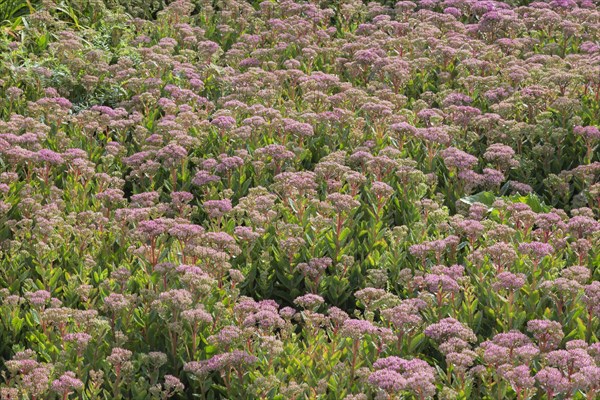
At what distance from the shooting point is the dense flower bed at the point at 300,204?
5.99m

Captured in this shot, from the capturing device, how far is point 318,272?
7.19m

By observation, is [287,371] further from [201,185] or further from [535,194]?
[535,194]

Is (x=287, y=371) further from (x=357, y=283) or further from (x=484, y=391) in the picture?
(x=357, y=283)

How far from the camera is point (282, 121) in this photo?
9164 millimetres

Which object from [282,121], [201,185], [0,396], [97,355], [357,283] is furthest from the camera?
[282,121]

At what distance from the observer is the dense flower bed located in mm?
5992

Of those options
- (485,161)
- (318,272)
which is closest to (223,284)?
(318,272)

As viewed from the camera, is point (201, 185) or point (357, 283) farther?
point (201, 185)

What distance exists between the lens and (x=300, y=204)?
791 centimetres

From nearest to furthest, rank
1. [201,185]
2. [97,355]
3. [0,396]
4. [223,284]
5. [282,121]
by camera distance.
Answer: [0,396], [97,355], [223,284], [201,185], [282,121]

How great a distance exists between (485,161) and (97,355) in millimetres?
4437

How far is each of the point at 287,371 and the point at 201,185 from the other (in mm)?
2788

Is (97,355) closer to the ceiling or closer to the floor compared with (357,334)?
closer to the floor

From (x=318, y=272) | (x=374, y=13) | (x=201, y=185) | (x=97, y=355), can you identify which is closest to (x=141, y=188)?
(x=201, y=185)
